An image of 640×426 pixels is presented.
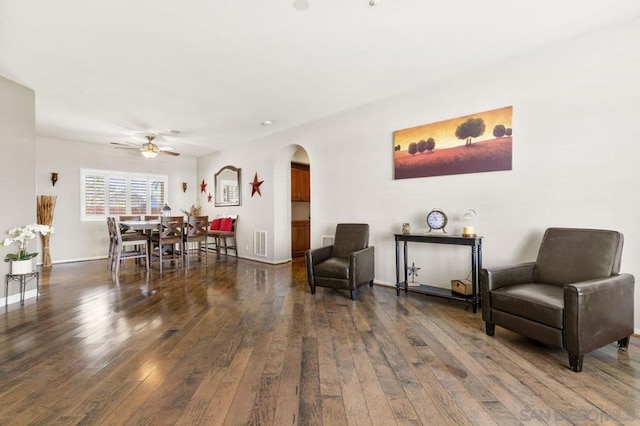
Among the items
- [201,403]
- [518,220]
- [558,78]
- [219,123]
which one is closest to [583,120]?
[558,78]

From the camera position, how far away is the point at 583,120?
266cm

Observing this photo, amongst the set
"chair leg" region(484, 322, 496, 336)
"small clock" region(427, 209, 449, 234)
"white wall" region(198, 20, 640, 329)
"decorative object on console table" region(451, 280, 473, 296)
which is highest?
"white wall" region(198, 20, 640, 329)

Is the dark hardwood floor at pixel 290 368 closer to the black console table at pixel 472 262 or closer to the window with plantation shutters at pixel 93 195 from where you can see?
the black console table at pixel 472 262

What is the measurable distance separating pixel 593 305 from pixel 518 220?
4.09 ft

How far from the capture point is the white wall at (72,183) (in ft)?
19.7

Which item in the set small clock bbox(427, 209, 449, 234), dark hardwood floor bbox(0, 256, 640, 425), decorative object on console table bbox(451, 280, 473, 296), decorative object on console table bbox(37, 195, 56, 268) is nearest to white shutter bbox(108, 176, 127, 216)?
decorative object on console table bbox(37, 195, 56, 268)

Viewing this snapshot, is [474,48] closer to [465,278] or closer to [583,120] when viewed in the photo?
[583,120]

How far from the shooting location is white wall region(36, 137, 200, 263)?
599 cm

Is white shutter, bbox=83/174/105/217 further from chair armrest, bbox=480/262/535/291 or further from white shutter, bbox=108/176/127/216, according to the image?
chair armrest, bbox=480/262/535/291

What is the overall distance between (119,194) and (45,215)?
4.95ft

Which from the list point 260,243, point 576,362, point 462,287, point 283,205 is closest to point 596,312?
point 576,362

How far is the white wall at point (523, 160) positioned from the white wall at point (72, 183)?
5561 mm

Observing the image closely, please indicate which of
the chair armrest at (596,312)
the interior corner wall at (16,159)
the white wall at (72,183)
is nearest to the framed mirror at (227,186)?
the white wall at (72,183)

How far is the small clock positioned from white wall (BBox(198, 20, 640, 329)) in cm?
16
